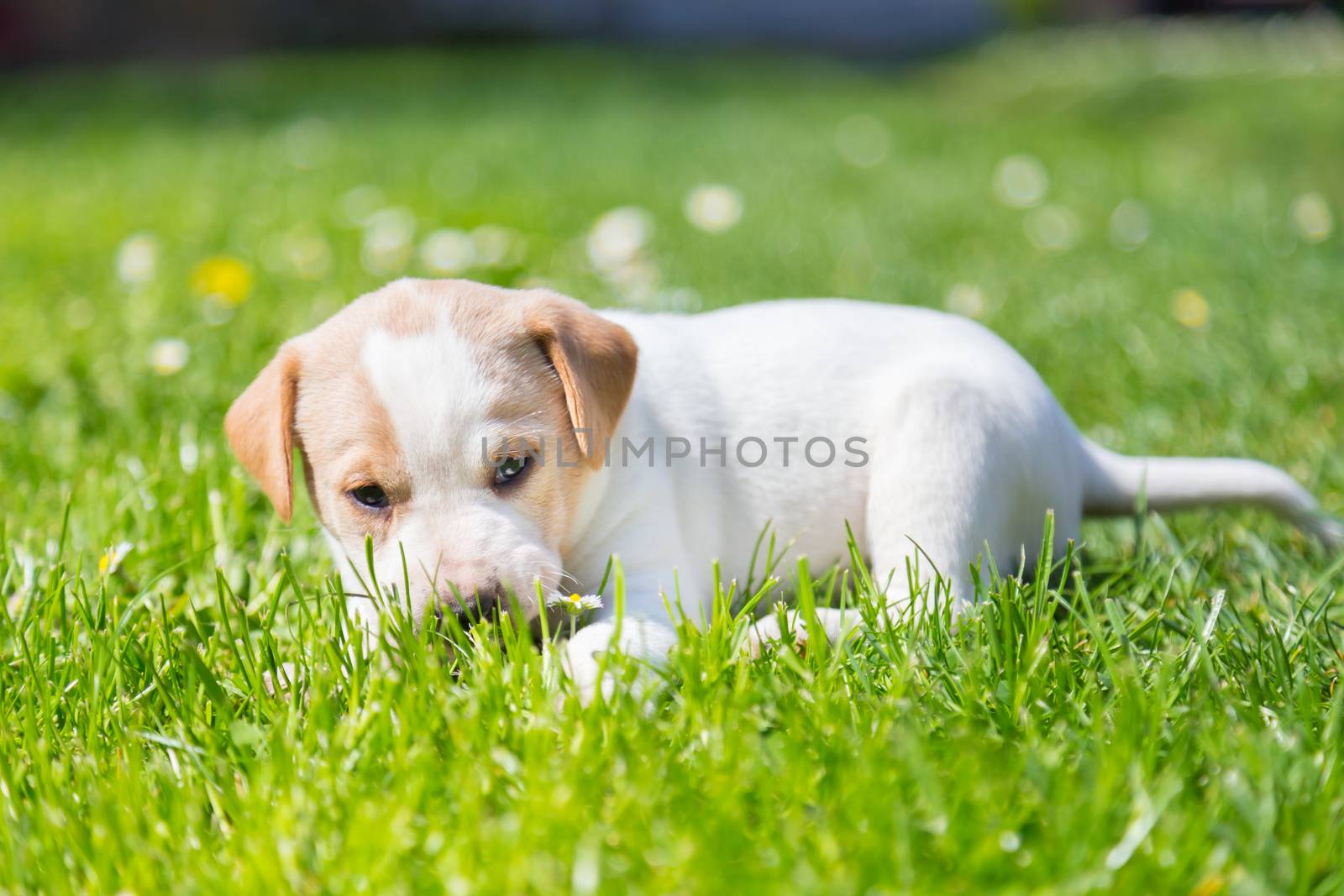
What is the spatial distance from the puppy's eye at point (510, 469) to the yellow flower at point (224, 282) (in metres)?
2.71

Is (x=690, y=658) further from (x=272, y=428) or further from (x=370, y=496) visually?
(x=272, y=428)

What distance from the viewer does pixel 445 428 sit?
2.26 metres

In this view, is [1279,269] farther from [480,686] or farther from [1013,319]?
[480,686]

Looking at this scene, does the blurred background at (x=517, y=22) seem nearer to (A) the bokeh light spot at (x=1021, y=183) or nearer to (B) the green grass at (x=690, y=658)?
(B) the green grass at (x=690, y=658)

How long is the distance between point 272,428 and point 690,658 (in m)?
1.03

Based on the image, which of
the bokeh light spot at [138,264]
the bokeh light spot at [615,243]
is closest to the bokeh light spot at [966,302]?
the bokeh light spot at [615,243]

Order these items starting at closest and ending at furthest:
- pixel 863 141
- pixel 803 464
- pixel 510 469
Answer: pixel 510 469, pixel 803 464, pixel 863 141

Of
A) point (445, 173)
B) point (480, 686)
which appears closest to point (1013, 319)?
point (480, 686)

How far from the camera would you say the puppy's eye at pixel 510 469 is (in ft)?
7.67

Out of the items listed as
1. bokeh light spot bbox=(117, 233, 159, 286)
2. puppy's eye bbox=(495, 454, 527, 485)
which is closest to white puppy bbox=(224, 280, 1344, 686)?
puppy's eye bbox=(495, 454, 527, 485)

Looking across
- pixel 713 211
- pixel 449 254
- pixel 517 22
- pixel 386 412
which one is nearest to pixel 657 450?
pixel 386 412

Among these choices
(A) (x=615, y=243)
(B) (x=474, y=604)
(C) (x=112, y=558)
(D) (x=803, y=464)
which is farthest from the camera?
(A) (x=615, y=243)

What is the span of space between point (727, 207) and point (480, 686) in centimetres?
421

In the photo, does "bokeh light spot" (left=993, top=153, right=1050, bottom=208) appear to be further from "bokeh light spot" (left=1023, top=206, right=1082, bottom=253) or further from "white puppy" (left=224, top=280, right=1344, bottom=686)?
"white puppy" (left=224, top=280, right=1344, bottom=686)
